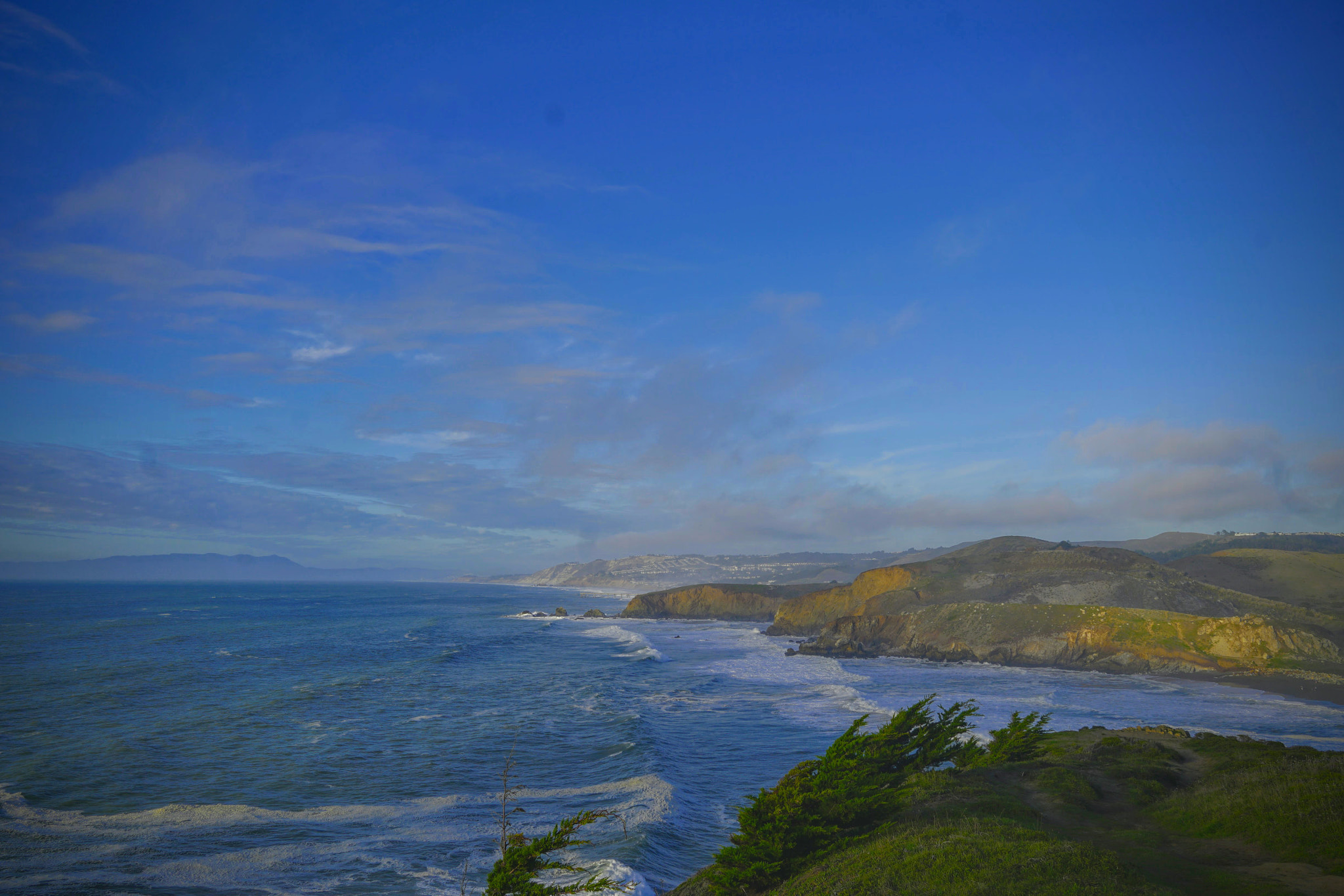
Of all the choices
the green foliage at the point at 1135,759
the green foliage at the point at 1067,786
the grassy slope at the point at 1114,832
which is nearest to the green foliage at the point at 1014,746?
the grassy slope at the point at 1114,832

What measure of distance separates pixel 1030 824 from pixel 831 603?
7745 cm

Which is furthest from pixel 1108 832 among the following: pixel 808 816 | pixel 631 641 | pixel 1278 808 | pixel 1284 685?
pixel 631 641

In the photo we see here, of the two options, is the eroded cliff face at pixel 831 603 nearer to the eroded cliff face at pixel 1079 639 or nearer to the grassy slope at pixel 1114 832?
the eroded cliff face at pixel 1079 639

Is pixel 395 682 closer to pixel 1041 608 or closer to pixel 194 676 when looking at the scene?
pixel 194 676

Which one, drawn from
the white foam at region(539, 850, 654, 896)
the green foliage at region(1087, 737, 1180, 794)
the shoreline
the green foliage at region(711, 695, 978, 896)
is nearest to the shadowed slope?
the shoreline

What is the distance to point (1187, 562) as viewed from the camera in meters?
86.7

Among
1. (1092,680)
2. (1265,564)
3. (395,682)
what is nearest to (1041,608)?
(1092,680)

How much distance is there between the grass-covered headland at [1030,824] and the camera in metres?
11.8

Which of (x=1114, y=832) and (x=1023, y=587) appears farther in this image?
(x=1023, y=587)

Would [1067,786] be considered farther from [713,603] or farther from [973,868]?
[713,603]

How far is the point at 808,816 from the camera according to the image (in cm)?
1514

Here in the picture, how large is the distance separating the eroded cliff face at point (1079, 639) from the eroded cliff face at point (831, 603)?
1308 cm

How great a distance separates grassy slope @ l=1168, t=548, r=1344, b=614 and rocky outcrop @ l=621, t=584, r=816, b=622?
59.0 metres

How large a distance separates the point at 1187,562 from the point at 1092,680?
171 feet
